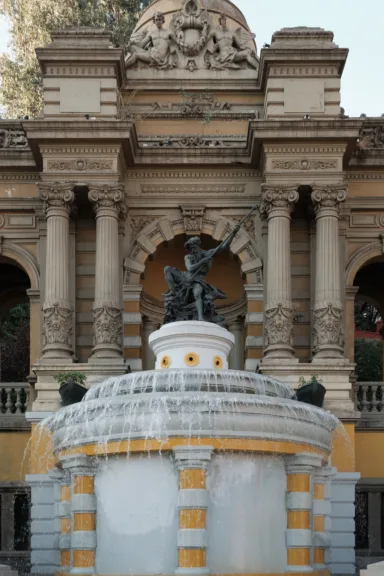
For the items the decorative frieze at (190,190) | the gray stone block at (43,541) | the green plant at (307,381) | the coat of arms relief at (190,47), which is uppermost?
the coat of arms relief at (190,47)

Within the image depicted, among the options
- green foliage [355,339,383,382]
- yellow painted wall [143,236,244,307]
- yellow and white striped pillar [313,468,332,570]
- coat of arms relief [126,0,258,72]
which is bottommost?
yellow and white striped pillar [313,468,332,570]

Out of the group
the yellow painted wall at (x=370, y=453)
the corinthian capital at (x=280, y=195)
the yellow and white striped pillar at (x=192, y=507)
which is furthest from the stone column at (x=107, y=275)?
the yellow and white striped pillar at (x=192, y=507)

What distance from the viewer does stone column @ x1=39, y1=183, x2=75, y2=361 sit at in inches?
1196

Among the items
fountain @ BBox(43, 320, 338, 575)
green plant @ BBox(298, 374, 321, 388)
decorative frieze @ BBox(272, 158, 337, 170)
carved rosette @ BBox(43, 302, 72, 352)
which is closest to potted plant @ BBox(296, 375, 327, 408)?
green plant @ BBox(298, 374, 321, 388)

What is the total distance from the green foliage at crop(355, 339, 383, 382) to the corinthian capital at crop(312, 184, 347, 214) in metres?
16.9

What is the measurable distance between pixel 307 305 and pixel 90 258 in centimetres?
520

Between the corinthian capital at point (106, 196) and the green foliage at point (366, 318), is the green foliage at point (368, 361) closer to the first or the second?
the green foliage at point (366, 318)

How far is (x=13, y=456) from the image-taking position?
30.6 meters

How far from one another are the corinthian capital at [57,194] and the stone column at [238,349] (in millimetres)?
5460

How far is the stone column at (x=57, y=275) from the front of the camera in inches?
1196

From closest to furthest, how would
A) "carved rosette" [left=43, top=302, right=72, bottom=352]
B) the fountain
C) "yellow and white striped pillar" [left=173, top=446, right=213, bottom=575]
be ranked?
"yellow and white striped pillar" [left=173, top=446, right=213, bottom=575], the fountain, "carved rosette" [left=43, top=302, right=72, bottom=352]

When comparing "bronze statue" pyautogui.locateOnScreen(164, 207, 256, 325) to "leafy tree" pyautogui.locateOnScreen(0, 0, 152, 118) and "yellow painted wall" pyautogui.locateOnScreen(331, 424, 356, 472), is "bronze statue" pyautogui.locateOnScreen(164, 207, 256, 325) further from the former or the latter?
"leafy tree" pyautogui.locateOnScreen(0, 0, 152, 118)

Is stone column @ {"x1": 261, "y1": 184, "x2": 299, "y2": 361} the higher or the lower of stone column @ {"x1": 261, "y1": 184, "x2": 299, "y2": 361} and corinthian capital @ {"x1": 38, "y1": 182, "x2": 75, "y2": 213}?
the lower

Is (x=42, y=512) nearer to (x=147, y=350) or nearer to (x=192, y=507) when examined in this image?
(x=192, y=507)
